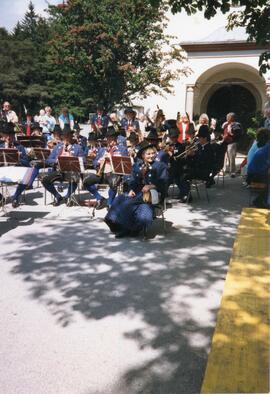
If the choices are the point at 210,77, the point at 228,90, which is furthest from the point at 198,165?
the point at 228,90

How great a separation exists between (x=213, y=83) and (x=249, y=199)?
1270 centimetres

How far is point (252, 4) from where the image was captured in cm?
701

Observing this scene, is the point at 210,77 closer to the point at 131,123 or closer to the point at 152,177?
the point at 131,123

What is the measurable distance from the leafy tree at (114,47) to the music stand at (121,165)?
34.1 ft

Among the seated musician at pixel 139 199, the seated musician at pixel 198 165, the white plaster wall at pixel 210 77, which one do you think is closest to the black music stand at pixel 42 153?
the seated musician at pixel 198 165

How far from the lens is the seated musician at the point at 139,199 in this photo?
641 cm

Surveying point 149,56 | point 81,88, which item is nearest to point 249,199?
point 149,56

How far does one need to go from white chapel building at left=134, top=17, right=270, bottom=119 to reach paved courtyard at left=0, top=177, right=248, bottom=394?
13.0m

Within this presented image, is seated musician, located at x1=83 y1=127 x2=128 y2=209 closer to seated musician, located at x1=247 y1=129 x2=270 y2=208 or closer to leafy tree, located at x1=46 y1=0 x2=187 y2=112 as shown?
seated musician, located at x1=247 y1=129 x2=270 y2=208

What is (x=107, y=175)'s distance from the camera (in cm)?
876

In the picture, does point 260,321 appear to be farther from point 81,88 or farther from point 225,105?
point 225,105

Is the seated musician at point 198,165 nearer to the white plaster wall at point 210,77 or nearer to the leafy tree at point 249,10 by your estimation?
the leafy tree at point 249,10

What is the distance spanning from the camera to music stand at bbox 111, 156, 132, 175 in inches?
303

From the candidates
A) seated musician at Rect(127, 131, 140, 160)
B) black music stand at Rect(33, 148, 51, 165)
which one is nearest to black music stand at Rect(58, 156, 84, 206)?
seated musician at Rect(127, 131, 140, 160)
